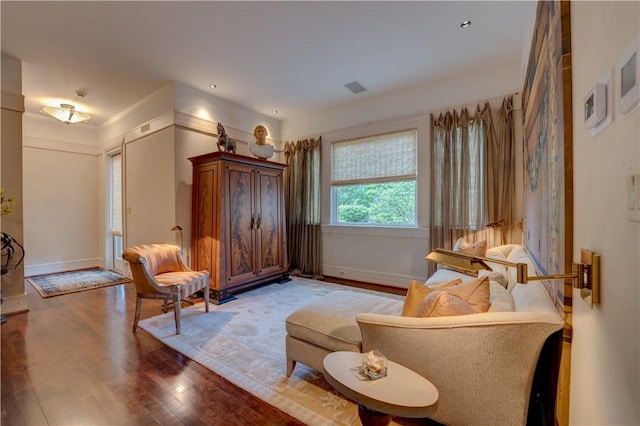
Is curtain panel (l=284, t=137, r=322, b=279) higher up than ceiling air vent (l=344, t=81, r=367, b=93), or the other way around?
ceiling air vent (l=344, t=81, r=367, b=93)

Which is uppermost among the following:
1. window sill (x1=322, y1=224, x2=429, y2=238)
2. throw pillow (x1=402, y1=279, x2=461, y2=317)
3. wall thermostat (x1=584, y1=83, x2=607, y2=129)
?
wall thermostat (x1=584, y1=83, x2=607, y2=129)

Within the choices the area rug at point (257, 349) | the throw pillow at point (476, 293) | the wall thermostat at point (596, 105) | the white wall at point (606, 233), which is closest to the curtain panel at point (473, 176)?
the area rug at point (257, 349)

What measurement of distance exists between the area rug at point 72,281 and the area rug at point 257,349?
2139 millimetres

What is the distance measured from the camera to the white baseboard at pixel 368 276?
14.0 feet

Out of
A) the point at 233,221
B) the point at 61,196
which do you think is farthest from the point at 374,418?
the point at 61,196

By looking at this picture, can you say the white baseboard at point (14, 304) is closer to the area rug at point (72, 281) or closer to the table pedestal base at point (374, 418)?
the area rug at point (72, 281)

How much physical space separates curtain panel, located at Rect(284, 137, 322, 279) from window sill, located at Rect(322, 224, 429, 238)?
31 cm

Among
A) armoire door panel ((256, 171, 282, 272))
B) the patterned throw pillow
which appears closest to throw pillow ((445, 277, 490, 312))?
the patterned throw pillow

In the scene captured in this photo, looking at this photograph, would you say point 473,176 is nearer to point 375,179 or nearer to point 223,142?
point 375,179

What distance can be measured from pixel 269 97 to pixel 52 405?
4.25 metres

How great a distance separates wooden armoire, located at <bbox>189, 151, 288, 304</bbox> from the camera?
3.75 m

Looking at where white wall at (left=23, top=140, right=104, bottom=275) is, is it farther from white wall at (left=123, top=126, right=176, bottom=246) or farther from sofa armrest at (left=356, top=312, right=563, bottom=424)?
sofa armrest at (left=356, top=312, right=563, bottom=424)

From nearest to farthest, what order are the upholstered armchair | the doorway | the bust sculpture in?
the upholstered armchair, the bust sculpture, the doorway

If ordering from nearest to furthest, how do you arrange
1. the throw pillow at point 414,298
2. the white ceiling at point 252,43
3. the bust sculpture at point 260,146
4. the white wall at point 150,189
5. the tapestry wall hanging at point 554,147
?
the tapestry wall hanging at point 554,147, the throw pillow at point 414,298, the white ceiling at point 252,43, the white wall at point 150,189, the bust sculpture at point 260,146
